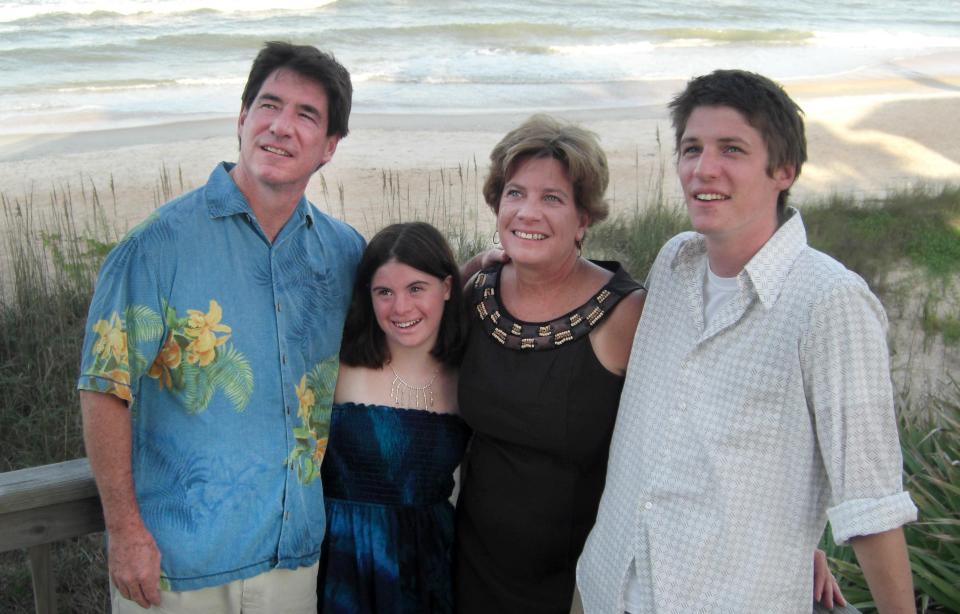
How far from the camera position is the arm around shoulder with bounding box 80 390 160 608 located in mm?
2561

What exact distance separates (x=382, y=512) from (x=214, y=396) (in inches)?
28.5

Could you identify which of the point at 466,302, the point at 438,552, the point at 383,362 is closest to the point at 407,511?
the point at 438,552

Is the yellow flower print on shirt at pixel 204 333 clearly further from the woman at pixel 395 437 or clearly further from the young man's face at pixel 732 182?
the young man's face at pixel 732 182

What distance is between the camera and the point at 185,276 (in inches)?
105

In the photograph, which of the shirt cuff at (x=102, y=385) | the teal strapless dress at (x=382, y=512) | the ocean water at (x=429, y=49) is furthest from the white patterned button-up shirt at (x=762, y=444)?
the ocean water at (x=429, y=49)

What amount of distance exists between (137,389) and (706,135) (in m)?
1.64

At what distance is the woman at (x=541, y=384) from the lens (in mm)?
2971

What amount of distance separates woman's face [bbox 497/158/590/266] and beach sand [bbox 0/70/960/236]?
597 centimetres

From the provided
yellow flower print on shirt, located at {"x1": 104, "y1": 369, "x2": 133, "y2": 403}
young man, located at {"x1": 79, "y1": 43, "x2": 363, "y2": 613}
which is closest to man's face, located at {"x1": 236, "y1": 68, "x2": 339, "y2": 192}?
young man, located at {"x1": 79, "y1": 43, "x2": 363, "y2": 613}

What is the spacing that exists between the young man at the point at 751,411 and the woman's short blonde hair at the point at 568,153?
0.50 meters

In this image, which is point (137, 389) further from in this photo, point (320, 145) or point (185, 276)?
point (320, 145)

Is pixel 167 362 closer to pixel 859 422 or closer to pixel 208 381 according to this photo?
pixel 208 381

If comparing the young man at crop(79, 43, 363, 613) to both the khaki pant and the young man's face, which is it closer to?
the khaki pant

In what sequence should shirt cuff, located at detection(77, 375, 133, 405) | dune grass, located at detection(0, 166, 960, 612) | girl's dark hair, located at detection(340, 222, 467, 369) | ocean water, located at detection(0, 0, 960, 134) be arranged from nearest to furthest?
shirt cuff, located at detection(77, 375, 133, 405) → girl's dark hair, located at detection(340, 222, 467, 369) → dune grass, located at detection(0, 166, 960, 612) → ocean water, located at detection(0, 0, 960, 134)
